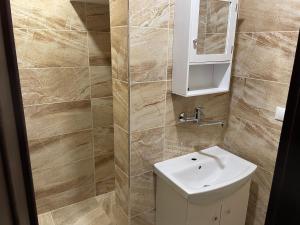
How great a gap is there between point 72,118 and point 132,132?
82cm

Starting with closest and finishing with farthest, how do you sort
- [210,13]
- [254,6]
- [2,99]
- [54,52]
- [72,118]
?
[2,99] < [210,13] < [254,6] < [54,52] < [72,118]

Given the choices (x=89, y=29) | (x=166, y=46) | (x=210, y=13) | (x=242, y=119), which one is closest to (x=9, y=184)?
(x=166, y=46)

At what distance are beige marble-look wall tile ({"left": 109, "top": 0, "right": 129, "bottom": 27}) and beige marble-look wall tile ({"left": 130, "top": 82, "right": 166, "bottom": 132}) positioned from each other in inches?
13.6

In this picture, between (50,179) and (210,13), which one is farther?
(50,179)

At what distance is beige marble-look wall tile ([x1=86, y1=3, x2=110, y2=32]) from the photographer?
192cm

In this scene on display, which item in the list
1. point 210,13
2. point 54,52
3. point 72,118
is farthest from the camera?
point 72,118

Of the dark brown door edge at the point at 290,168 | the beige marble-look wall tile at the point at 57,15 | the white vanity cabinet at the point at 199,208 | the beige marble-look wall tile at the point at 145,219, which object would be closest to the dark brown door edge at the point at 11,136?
the dark brown door edge at the point at 290,168

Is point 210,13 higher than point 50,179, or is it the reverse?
point 210,13

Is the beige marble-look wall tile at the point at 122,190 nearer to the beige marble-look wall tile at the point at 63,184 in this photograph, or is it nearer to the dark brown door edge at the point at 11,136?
the beige marble-look wall tile at the point at 63,184

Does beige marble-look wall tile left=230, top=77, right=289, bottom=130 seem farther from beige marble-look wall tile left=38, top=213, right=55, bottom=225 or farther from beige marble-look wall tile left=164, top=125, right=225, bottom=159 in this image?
beige marble-look wall tile left=38, top=213, right=55, bottom=225

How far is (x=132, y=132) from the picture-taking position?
1.44 m

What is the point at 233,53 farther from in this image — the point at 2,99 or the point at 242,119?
the point at 2,99

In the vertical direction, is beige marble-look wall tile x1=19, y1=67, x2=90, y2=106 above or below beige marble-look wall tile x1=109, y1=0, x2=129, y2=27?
below

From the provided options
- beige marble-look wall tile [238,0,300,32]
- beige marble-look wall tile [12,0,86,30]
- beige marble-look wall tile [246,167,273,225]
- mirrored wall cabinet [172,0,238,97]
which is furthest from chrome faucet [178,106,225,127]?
beige marble-look wall tile [12,0,86,30]
